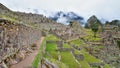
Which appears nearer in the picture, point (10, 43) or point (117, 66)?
point (10, 43)

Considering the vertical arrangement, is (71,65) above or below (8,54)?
below

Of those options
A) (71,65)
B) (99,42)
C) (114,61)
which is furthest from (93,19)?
(71,65)

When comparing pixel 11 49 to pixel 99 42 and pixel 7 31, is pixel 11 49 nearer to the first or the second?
pixel 7 31

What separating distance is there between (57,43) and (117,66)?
27.9 metres

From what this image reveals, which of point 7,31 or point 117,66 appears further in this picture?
point 117,66

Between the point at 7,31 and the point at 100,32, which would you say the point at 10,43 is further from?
the point at 100,32

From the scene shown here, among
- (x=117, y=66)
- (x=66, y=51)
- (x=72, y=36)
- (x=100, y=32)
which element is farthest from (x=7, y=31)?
(x=100, y=32)

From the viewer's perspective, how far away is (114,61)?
233ft

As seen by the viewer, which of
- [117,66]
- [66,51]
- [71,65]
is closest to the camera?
[71,65]

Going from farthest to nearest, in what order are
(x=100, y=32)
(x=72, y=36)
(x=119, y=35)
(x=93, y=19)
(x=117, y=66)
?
(x=93, y=19), (x=100, y=32), (x=119, y=35), (x=72, y=36), (x=117, y=66)

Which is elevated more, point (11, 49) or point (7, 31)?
point (7, 31)

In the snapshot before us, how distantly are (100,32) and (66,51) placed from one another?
296 feet

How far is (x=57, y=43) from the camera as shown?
4409cm

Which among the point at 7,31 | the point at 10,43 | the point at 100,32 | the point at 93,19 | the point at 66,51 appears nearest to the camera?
the point at 7,31
